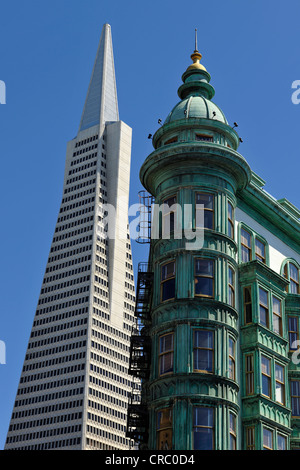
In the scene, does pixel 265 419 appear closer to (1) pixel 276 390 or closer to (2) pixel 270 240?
(1) pixel 276 390

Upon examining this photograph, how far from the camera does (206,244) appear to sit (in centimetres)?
3791

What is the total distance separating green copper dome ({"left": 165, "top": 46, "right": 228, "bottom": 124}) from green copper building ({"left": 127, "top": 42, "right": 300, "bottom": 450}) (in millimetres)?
90

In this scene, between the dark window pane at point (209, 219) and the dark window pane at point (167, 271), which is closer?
the dark window pane at point (167, 271)

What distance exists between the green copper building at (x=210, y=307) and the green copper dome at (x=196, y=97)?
→ 9 cm

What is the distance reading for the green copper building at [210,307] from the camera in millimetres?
34625

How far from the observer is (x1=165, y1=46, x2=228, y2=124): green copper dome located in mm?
42562

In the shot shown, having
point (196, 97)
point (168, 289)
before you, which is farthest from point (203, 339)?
point (196, 97)

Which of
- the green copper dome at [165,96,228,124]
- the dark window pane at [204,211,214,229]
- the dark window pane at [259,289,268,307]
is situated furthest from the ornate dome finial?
the dark window pane at [259,289,268,307]

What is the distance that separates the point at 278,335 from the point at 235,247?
572 centimetres

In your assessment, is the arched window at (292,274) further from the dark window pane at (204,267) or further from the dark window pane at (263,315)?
the dark window pane at (204,267)

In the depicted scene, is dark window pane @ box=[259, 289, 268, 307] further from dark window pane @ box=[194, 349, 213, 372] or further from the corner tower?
dark window pane @ box=[194, 349, 213, 372]

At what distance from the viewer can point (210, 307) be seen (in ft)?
120

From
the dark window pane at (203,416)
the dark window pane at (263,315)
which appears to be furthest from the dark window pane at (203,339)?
the dark window pane at (263,315)
